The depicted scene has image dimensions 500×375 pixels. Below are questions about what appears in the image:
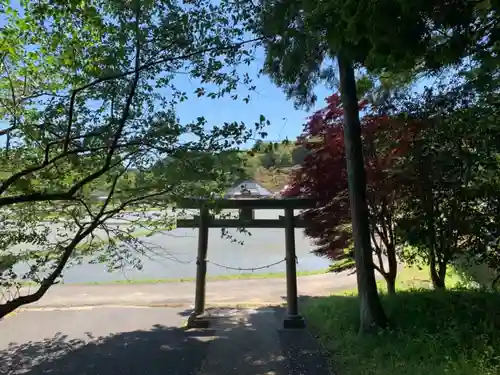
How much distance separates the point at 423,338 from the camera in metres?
3.98

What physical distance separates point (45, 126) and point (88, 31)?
29.2 inches

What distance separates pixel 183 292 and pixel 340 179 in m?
5.05

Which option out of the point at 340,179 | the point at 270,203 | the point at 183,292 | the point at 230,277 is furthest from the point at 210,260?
the point at 340,179

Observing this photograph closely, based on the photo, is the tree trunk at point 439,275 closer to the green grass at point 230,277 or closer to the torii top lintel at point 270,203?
the torii top lintel at point 270,203

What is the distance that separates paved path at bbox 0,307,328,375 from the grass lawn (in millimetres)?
369

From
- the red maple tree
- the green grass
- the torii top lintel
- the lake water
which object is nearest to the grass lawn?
the red maple tree

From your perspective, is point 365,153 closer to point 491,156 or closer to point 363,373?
point 491,156

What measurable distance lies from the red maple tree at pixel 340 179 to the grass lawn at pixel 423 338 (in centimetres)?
106

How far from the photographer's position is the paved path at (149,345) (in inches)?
185

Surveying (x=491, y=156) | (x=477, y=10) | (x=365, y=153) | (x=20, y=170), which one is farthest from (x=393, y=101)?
(x=20, y=170)

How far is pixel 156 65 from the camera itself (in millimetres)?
3113

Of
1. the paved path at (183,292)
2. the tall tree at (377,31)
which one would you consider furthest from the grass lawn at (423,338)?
the paved path at (183,292)

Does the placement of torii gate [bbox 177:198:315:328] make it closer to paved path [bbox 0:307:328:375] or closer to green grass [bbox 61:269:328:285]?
paved path [bbox 0:307:328:375]

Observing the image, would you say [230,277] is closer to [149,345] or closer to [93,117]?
[149,345]
